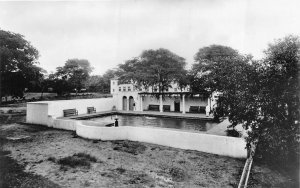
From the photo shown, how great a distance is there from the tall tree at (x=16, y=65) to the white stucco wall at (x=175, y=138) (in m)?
18.7

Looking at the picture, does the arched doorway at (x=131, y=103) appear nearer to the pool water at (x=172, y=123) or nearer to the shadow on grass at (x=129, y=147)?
the pool water at (x=172, y=123)

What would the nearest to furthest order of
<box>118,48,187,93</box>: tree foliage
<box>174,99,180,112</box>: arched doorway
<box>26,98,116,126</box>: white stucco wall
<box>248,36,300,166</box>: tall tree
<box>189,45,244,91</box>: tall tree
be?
<box>248,36,300,166</box>: tall tree → <box>26,98,116,126</box>: white stucco wall → <box>189,45,244,91</box>: tall tree → <box>174,99,180,112</box>: arched doorway → <box>118,48,187,93</box>: tree foliage

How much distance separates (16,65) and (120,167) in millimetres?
26266

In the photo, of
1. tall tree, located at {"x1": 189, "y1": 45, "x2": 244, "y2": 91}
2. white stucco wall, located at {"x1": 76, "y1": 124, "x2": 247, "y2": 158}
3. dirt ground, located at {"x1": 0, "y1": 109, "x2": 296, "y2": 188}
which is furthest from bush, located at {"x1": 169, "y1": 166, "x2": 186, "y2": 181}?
tall tree, located at {"x1": 189, "y1": 45, "x2": 244, "y2": 91}

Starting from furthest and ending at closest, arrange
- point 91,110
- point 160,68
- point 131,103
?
point 160,68 < point 131,103 < point 91,110

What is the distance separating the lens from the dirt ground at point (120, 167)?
7602mm

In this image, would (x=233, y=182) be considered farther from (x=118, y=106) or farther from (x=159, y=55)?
(x=159, y=55)

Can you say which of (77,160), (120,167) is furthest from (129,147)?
(77,160)

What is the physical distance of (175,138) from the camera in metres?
12.1

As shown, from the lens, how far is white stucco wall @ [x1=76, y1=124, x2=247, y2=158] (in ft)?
34.9

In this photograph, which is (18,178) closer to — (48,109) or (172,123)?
(48,109)

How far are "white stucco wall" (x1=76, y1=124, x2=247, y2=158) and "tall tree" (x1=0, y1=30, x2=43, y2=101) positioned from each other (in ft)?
61.4

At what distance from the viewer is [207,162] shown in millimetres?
9836

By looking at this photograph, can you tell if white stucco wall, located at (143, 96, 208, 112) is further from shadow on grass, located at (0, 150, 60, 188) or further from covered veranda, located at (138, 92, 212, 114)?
shadow on grass, located at (0, 150, 60, 188)
